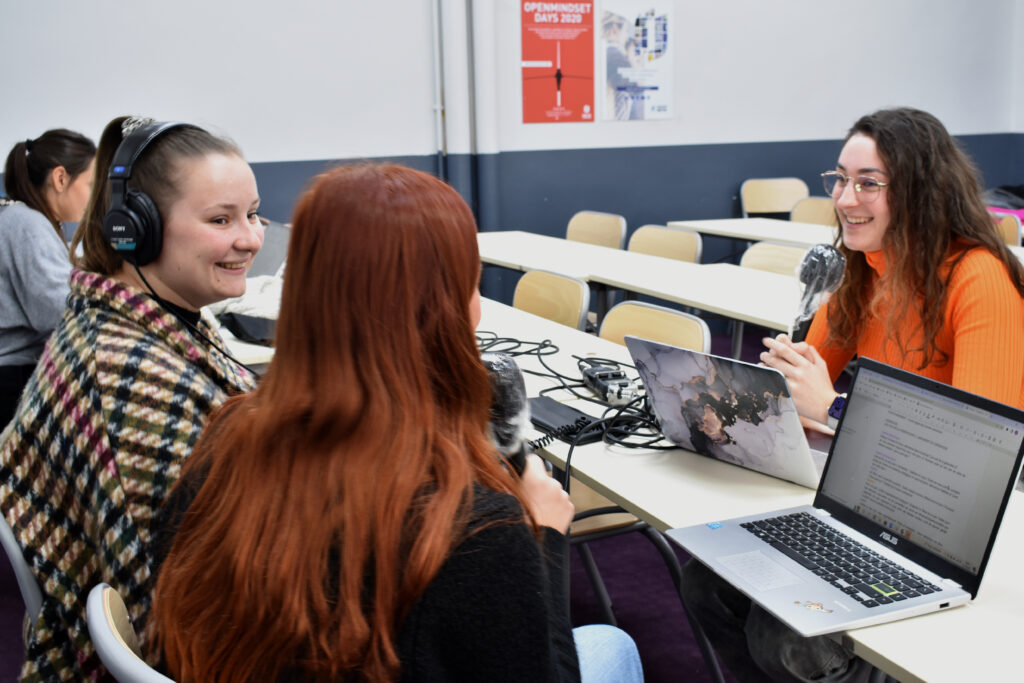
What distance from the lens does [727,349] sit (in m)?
5.52

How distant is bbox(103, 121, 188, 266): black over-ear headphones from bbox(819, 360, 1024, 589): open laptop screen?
1067mm

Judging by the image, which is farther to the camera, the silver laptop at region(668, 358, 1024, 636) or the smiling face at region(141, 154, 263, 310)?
the smiling face at region(141, 154, 263, 310)

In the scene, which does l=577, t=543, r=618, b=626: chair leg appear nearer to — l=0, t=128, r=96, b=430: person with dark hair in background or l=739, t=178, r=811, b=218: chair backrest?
l=0, t=128, r=96, b=430: person with dark hair in background

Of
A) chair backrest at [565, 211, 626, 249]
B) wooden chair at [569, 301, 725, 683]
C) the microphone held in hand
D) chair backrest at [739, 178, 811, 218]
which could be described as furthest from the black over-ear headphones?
chair backrest at [739, 178, 811, 218]

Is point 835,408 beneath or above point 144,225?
beneath

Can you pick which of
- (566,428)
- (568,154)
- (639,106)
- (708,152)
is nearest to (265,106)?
(568,154)

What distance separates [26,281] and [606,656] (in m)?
2.14

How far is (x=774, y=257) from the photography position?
12.6 feet

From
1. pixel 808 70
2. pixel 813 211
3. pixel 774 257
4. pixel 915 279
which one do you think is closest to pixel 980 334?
pixel 915 279

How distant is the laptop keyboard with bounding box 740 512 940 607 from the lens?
3.95 feet

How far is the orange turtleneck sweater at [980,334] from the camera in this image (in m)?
1.71

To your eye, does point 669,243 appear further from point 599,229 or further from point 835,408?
point 835,408

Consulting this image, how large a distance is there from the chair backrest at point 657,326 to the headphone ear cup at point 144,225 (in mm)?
1390

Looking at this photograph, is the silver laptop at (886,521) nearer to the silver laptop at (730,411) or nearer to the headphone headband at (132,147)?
the silver laptop at (730,411)
